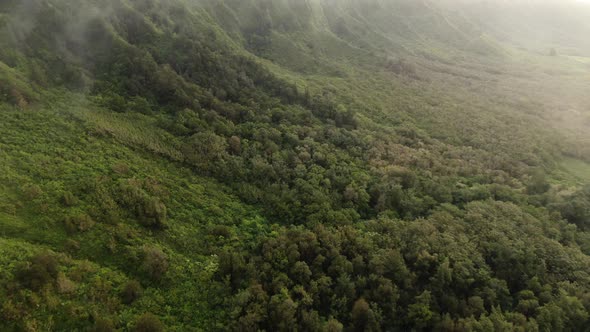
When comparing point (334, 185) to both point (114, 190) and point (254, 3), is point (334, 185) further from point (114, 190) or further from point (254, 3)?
point (254, 3)

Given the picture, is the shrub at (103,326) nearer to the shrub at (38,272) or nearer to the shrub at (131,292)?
the shrub at (131,292)

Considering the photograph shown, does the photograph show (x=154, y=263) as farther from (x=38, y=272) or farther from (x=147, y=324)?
(x=38, y=272)

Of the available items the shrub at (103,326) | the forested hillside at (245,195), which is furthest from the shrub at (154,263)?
the shrub at (103,326)

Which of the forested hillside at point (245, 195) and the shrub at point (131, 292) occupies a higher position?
the forested hillside at point (245, 195)

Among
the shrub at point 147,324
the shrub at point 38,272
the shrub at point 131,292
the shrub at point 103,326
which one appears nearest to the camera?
the shrub at point 103,326

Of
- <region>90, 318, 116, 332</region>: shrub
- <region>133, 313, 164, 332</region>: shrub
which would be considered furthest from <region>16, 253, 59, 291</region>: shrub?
<region>133, 313, 164, 332</region>: shrub

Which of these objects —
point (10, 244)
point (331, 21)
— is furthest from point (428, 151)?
point (331, 21)

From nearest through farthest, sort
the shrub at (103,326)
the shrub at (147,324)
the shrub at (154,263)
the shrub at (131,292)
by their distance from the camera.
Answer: the shrub at (103,326) → the shrub at (147,324) → the shrub at (131,292) → the shrub at (154,263)

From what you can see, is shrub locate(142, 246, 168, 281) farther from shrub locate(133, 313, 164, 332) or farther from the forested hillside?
shrub locate(133, 313, 164, 332)

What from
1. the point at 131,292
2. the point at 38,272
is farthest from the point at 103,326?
the point at 38,272
